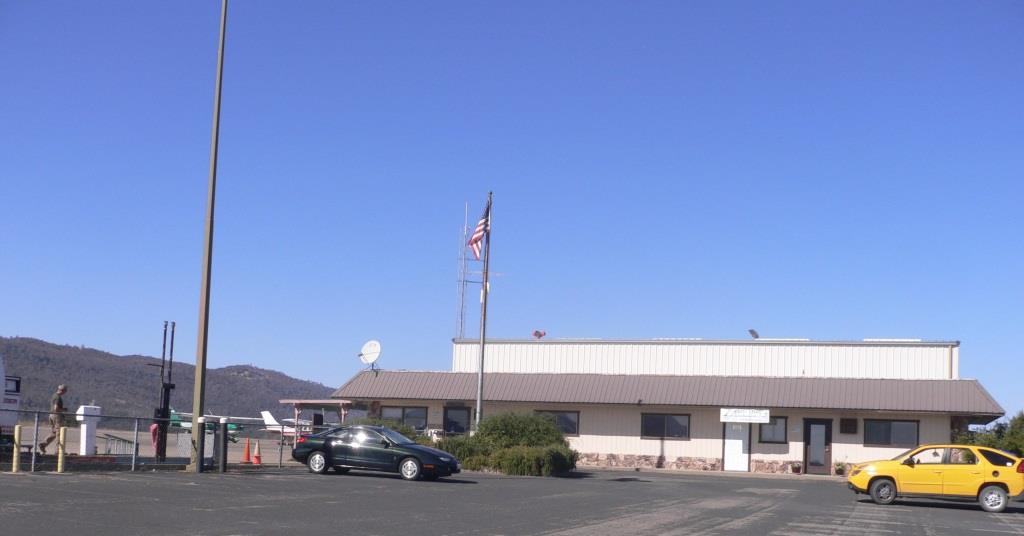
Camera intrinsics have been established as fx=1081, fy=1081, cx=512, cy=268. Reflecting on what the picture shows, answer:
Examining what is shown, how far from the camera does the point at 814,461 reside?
42656 mm

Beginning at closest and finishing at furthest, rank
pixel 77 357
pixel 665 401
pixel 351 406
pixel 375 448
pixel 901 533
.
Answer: pixel 901 533 < pixel 375 448 < pixel 665 401 < pixel 351 406 < pixel 77 357

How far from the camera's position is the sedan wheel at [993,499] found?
25047 millimetres

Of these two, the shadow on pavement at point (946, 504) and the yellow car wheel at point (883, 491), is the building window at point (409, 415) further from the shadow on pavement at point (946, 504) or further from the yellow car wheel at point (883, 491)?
the yellow car wheel at point (883, 491)

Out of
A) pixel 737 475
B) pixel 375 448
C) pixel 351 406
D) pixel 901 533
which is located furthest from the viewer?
pixel 351 406

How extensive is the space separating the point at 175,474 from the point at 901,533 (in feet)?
49.8

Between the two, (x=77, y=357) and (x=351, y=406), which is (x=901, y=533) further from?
(x=77, y=357)

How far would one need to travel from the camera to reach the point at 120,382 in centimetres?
11725

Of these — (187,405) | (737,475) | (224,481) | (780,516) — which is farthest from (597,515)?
(187,405)

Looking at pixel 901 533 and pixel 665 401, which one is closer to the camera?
pixel 901 533

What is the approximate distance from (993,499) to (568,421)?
74.4ft

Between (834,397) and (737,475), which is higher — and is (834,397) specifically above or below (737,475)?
above

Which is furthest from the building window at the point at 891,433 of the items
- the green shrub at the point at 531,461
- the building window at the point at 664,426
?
the green shrub at the point at 531,461

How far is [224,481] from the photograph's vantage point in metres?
22.6

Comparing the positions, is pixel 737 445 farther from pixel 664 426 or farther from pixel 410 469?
pixel 410 469
